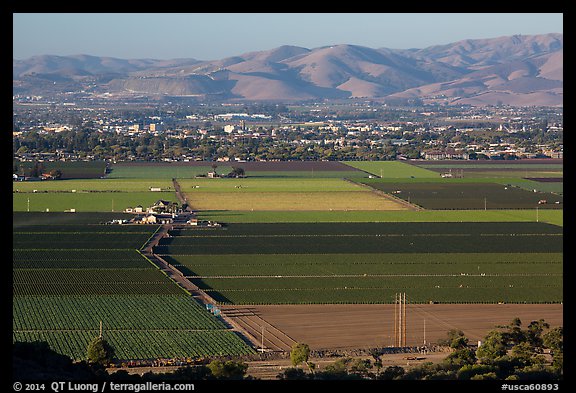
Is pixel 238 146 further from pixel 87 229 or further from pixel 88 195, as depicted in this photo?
pixel 87 229

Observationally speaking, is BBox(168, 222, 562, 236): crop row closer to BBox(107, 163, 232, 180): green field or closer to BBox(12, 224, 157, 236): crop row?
BBox(12, 224, 157, 236): crop row

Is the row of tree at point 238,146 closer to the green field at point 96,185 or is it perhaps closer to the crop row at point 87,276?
the green field at point 96,185

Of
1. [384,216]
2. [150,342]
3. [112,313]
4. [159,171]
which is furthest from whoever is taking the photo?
[159,171]

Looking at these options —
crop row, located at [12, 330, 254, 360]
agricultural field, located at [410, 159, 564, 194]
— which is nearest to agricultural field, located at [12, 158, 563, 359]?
crop row, located at [12, 330, 254, 360]

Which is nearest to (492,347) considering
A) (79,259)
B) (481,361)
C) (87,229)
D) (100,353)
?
(481,361)

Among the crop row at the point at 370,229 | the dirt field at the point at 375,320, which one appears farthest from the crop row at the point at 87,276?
the crop row at the point at 370,229

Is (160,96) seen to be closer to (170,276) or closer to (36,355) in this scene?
(170,276)
